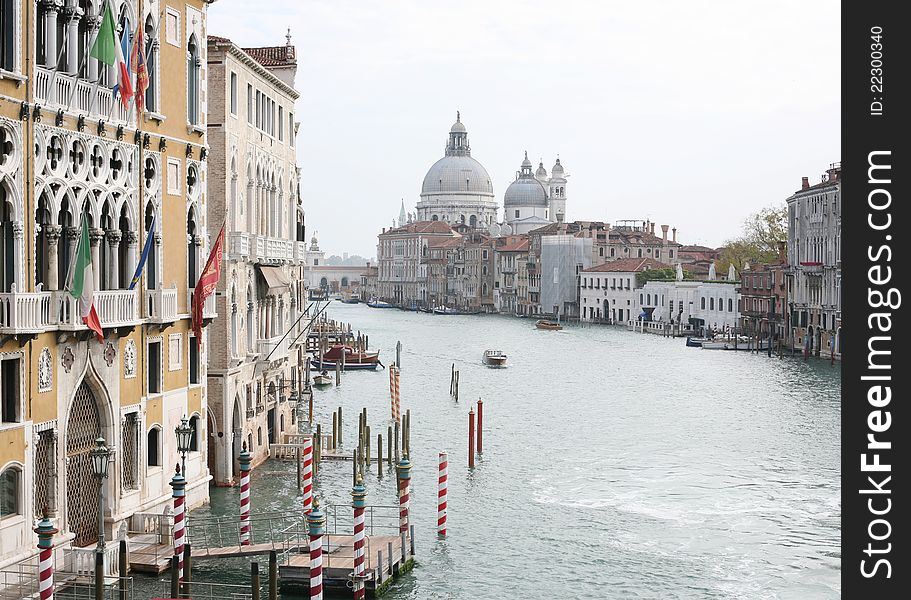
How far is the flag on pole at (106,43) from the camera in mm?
10156

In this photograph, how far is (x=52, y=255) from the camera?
33.2 feet

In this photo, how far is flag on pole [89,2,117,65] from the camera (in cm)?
1016

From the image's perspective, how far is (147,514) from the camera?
11500mm

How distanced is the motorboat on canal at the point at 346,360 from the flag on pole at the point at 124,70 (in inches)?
967

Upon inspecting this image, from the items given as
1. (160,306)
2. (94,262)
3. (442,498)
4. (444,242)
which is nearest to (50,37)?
(94,262)

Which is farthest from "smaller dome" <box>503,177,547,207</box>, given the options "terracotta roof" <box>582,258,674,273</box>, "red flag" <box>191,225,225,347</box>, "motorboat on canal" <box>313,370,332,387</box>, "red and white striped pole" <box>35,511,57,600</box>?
"red and white striped pole" <box>35,511,57,600</box>

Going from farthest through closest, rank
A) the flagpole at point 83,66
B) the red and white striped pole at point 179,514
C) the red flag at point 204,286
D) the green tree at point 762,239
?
the green tree at point 762,239, the red flag at point 204,286, the red and white striped pole at point 179,514, the flagpole at point 83,66

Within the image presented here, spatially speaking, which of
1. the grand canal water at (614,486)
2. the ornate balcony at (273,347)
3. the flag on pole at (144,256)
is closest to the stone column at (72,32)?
the flag on pole at (144,256)

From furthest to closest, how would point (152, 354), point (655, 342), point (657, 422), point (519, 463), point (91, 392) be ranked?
point (655, 342)
point (657, 422)
point (519, 463)
point (152, 354)
point (91, 392)

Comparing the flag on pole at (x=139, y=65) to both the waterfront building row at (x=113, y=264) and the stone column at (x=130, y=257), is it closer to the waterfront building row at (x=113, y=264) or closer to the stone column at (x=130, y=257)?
the waterfront building row at (x=113, y=264)

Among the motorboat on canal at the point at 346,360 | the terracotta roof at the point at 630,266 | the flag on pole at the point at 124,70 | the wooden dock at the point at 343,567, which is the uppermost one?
the flag on pole at the point at 124,70

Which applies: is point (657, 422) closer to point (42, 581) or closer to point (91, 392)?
point (91, 392)

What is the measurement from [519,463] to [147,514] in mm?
8149
